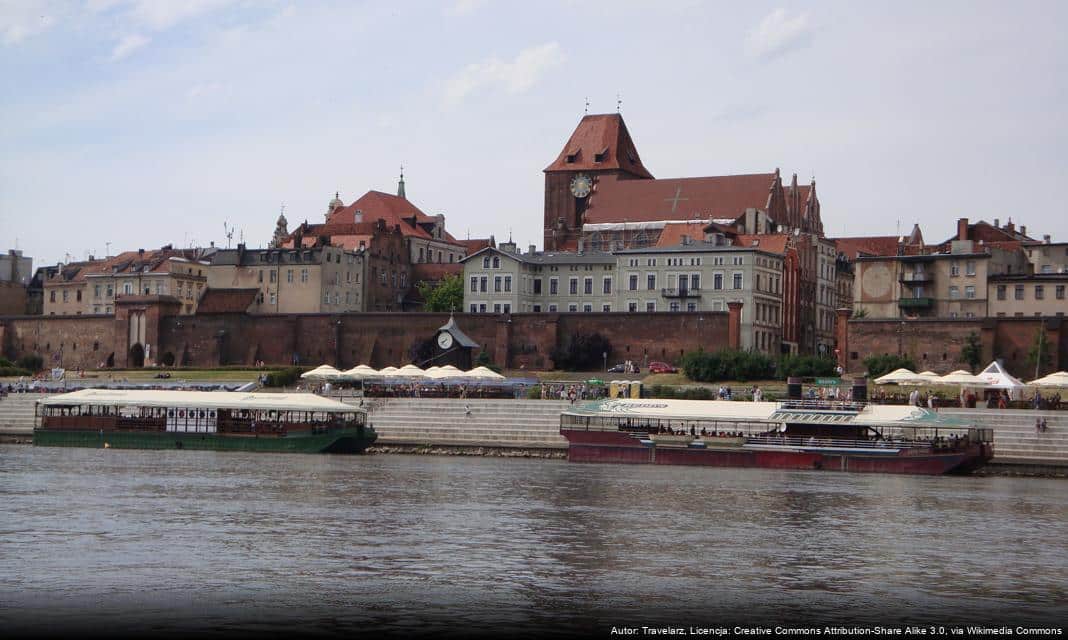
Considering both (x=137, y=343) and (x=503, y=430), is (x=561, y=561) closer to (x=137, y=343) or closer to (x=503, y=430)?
(x=503, y=430)

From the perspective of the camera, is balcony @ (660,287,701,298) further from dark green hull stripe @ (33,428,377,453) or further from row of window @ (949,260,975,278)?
dark green hull stripe @ (33,428,377,453)

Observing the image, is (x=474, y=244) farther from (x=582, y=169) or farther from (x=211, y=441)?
(x=211, y=441)

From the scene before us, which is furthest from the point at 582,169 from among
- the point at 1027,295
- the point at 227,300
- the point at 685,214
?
the point at 1027,295

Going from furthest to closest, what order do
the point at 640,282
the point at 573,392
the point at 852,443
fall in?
1. the point at 640,282
2. the point at 573,392
3. the point at 852,443

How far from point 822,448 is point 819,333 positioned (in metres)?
65.2

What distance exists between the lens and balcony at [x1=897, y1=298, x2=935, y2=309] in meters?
104

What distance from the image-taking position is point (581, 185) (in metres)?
143

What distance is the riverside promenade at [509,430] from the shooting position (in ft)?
212

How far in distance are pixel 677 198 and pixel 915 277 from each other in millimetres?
29948

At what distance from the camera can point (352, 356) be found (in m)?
110

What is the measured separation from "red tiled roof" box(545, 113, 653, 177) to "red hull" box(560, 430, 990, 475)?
251 ft

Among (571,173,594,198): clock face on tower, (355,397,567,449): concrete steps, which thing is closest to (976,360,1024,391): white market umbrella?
(355,397,567,449): concrete steps

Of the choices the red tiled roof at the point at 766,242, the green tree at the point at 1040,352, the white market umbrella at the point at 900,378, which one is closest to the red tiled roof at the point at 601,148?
the red tiled roof at the point at 766,242

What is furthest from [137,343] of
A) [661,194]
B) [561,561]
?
[561,561]
